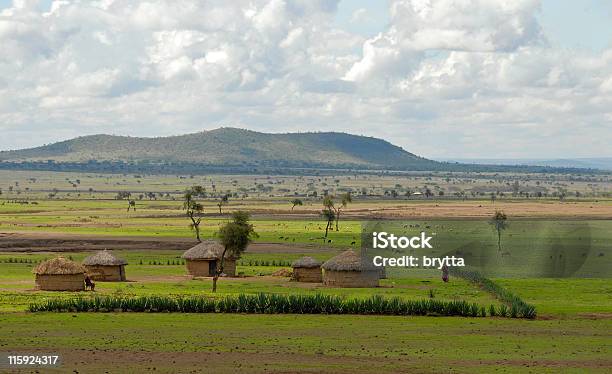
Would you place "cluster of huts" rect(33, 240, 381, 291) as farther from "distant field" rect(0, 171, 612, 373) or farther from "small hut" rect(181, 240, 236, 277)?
"distant field" rect(0, 171, 612, 373)

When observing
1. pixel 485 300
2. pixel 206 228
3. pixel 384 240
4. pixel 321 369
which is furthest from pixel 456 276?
pixel 206 228

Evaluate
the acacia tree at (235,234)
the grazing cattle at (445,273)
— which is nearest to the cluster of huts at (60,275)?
the acacia tree at (235,234)

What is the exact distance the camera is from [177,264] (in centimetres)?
8469

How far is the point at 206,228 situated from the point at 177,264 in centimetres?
4999

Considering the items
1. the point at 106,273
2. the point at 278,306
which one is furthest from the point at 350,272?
the point at 278,306

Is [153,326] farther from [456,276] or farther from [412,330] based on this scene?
[456,276]

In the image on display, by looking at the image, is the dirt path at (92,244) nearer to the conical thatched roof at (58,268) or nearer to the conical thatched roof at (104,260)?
the conical thatched roof at (104,260)

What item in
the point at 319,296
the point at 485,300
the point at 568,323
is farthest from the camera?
the point at 485,300

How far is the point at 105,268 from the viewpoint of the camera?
68875mm

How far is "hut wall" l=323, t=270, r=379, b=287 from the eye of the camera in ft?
222

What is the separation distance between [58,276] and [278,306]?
14.8 m

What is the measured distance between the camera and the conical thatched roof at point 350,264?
67375 millimetres

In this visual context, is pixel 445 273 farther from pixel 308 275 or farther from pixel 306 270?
pixel 306 270

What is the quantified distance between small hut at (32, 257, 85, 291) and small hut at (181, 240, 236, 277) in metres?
13.4
